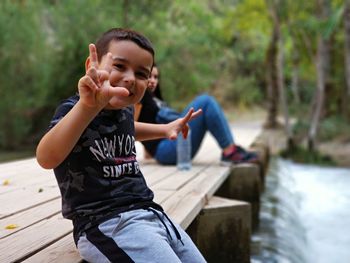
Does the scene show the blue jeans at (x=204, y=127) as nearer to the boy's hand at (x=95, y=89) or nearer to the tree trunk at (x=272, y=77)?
the boy's hand at (x=95, y=89)

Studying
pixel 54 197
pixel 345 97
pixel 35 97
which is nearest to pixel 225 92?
pixel 345 97

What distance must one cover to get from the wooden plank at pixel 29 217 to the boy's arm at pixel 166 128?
597 millimetres

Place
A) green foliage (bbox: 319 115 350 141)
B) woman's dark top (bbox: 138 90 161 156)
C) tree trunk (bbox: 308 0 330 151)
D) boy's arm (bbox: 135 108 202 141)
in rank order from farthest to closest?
1. green foliage (bbox: 319 115 350 141)
2. tree trunk (bbox: 308 0 330 151)
3. woman's dark top (bbox: 138 90 161 156)
4. boy's arm (bbox: 135 108 202 141)

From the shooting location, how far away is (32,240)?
1.90 meters

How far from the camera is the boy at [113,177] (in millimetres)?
1554

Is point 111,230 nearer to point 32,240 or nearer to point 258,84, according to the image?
point 32,240

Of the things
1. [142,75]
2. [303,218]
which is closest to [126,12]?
[303,218]

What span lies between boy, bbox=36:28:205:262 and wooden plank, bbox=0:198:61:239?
49 cm

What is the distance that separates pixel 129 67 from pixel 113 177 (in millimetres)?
378

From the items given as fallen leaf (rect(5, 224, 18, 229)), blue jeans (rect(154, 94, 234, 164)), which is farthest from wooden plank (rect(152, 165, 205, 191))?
fallen leaf (rect(5, 224, 18, 229))

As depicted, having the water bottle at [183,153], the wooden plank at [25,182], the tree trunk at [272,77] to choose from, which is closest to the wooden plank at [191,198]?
the water bottle at [183,153]

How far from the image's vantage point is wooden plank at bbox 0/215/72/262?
173 cm

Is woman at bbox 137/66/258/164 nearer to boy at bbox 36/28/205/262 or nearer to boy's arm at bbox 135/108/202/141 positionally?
boy's arm at bbox 135/108/202/141

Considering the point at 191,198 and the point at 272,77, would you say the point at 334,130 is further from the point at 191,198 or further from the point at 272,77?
the point at 191,198
